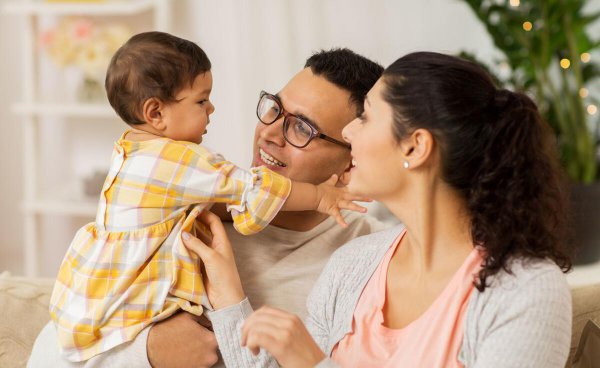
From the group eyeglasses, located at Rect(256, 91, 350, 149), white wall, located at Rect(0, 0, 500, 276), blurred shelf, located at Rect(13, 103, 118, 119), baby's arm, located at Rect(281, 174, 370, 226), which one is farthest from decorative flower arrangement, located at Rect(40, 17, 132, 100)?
baby's arm, located at Rect(281, 174, 370, 226)

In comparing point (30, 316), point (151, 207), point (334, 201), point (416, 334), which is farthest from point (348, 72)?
point (30, 316)

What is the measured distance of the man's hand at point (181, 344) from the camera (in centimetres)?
177

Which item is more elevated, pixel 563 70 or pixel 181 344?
pixel 563 70

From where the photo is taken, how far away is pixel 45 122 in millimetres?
4520

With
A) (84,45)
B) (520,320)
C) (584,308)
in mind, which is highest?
(520,320)

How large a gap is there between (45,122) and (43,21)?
0.56 metres

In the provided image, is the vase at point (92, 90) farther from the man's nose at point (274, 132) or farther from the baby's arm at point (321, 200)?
the baby's arm at point (321, 200)

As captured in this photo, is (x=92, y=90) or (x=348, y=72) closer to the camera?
(x=348, y=72)

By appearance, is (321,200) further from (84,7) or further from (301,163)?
(84,7)

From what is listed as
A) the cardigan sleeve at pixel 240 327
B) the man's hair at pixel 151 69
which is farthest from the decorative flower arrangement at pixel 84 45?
the cardigan sleeve at pixel 240 327

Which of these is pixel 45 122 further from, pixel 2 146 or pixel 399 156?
pixel 399 156

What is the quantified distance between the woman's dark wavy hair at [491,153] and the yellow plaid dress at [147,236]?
0.45 meters

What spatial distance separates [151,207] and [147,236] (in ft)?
0.21

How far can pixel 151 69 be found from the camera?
5.91 ft
